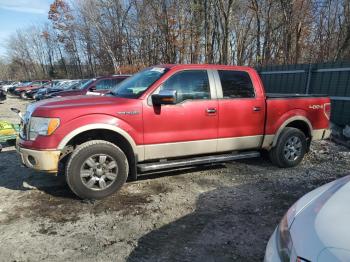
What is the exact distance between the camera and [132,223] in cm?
389

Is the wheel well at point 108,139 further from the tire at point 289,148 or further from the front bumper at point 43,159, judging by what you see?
the tire at point 289,148

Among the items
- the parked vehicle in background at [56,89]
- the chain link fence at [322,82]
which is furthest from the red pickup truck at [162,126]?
the parked vehicle in background at [56,89]

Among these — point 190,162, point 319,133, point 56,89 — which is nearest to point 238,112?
point 190,162

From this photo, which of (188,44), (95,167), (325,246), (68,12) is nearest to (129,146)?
(95,167)

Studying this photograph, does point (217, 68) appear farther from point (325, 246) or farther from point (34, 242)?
point (325, 246)

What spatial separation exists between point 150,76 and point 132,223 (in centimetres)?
237

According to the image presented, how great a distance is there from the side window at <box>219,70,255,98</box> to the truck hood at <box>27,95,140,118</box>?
5.22 ft

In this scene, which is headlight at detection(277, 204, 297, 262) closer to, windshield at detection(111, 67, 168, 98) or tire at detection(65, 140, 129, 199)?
tire at detection(65, 140, 129, 199)

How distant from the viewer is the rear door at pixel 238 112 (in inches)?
210

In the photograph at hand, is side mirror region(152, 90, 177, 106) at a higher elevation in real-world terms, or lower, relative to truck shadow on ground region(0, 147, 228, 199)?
higher

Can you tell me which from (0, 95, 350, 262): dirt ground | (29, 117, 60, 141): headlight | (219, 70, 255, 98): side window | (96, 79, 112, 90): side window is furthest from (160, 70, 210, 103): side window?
(96, 79, 112, 90): side window

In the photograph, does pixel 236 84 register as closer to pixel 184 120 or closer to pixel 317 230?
pixel 184 120

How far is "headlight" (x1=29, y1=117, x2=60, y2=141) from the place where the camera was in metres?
4.25

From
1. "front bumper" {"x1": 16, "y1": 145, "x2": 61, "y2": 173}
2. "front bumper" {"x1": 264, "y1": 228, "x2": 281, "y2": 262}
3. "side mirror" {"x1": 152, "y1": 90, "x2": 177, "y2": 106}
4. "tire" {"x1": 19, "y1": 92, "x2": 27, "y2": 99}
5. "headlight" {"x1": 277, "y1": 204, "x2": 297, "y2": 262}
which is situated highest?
"side mirror" {"x1": 152, "y1": 90, "x2": 177, "y2": 106}
